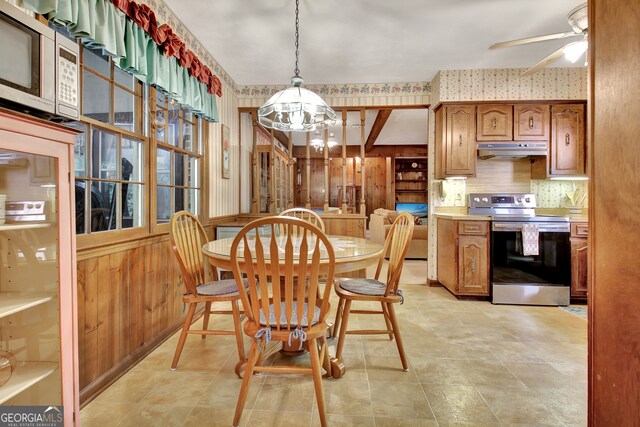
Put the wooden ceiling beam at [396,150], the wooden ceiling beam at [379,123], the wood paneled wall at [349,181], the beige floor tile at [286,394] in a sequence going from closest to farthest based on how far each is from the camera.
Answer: the beige floor tile at [286,394]
the wooden ceiling beam at [379,123]
the wooden ceiling beam at [396,150]
the wood paneled wall at [349,181]

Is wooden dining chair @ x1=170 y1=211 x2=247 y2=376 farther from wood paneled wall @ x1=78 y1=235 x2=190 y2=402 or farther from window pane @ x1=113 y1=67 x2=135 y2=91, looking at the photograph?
window pane @ x1=113 y1=67 x2=135 y2=91

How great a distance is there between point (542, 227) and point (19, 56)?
3.99 m

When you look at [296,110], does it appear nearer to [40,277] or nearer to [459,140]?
[40,277]

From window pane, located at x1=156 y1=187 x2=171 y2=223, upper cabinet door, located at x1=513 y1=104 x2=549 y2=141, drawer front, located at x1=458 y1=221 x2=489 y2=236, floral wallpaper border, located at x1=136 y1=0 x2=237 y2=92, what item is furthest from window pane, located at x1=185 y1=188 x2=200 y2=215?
upper cabinet door, located at x1=513 y1=104 x2=549 y2=141

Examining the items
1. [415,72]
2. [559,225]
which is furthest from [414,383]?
[415,72]

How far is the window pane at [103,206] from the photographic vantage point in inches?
71.9

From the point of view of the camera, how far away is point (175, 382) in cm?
178

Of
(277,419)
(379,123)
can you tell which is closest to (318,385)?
(277,419)

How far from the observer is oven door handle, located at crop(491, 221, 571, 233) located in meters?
3.18

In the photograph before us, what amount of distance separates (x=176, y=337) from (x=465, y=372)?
2093mm

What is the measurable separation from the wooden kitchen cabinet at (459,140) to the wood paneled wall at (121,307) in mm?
3108

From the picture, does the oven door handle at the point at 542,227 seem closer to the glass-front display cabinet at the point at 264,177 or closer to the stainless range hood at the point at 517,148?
the stainless range hood at the point at 517,148

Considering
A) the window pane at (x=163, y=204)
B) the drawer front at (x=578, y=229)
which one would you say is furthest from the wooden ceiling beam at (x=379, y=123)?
the window pane at (x=163, y=204)

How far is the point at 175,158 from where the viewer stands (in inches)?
107
